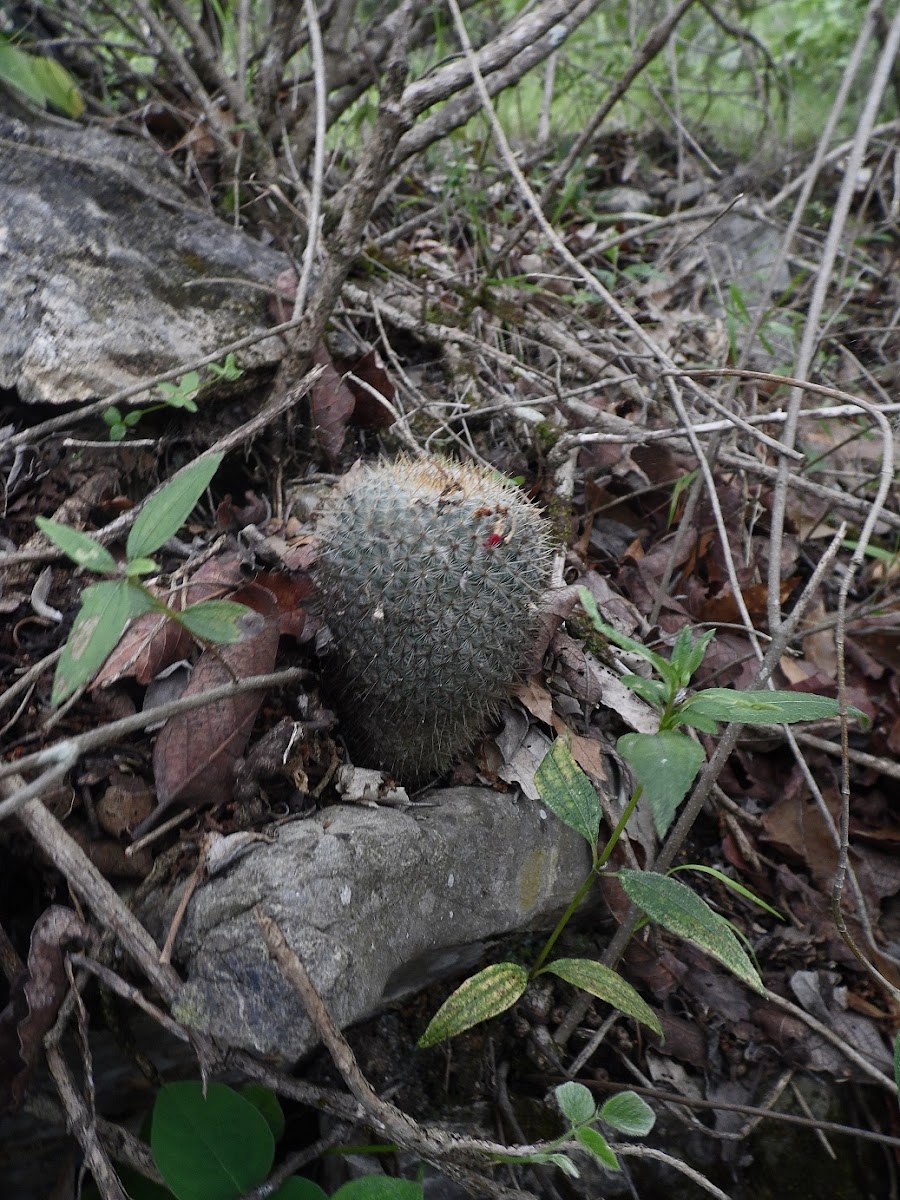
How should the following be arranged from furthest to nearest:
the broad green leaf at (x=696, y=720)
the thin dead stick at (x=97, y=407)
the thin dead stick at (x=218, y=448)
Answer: the thin dead stick at (x=97, y=407)
the thin dead stick at (x=218, y=448)
the broad green leaf at (x=696, y=720)

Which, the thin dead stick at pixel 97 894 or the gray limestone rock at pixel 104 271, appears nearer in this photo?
the thin dead stick at pixel 97 894

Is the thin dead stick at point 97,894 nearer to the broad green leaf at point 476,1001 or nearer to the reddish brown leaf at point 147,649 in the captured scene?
the reddish brown leaf at point 147,649

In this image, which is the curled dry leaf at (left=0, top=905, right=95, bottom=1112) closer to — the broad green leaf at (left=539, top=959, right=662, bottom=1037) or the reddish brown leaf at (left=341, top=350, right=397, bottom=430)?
the broad green leaf at (left=539, top=959, right=662, bottom=1037)

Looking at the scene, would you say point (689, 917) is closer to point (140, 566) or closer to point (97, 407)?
point (140, 566)

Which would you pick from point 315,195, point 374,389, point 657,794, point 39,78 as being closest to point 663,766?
point 657,794

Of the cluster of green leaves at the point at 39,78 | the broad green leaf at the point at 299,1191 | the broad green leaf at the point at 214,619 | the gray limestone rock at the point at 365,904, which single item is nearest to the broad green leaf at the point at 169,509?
the broad green leaf at the point at 214,619

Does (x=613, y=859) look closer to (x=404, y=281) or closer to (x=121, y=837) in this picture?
(x=121, y=837)

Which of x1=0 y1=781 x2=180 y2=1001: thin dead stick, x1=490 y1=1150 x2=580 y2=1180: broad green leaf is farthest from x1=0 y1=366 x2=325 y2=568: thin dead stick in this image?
x1=490 y1=1150 x2=580 y2=1180: broad green leaf
